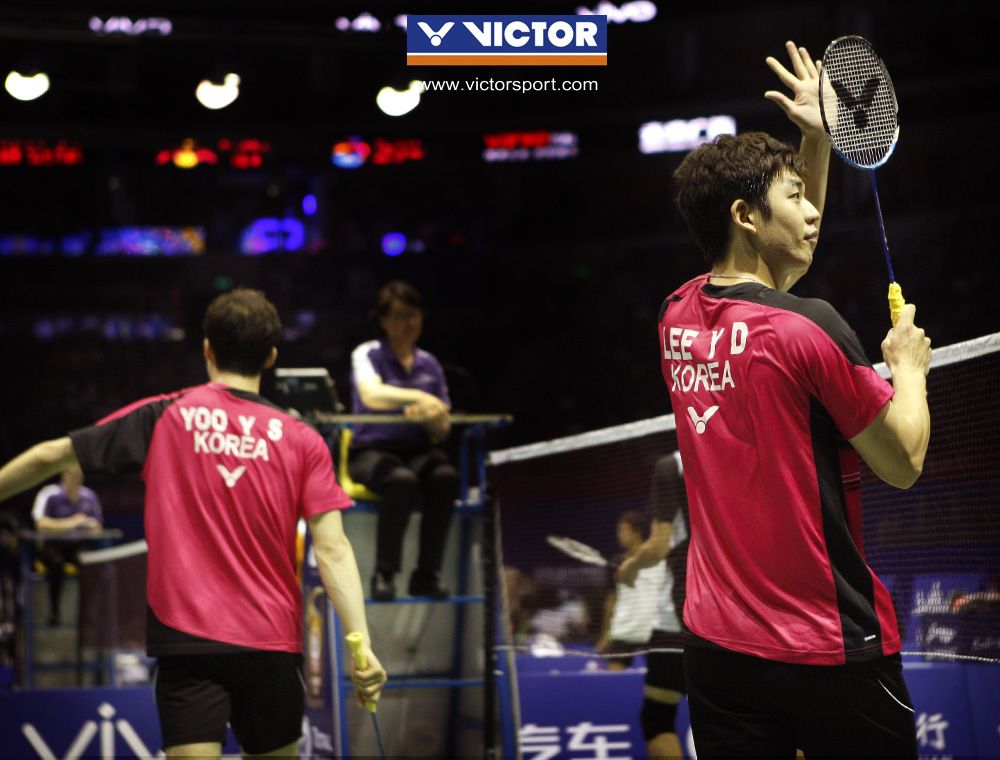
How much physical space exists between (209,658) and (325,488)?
533 mm

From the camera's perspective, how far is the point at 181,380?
18.5 meters

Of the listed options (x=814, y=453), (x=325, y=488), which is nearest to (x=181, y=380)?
(x=325, y=488)

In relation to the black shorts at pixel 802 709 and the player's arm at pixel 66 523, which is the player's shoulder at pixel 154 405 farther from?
the player's arm at pixel 66 523

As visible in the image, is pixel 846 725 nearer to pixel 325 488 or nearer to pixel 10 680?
pixel 325 488

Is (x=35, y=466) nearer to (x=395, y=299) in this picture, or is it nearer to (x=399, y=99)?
(x=395, y=299)

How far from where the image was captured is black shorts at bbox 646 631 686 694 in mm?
4609

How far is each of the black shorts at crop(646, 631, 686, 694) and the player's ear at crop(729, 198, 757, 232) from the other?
8.69ft

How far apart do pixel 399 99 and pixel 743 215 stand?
358 centimetres

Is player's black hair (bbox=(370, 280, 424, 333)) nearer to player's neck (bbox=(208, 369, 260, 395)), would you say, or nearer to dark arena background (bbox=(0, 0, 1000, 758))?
player's neck (bbox=(208, 369, 260, 395))

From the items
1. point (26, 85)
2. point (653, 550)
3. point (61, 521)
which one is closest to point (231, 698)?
point (653, 550)

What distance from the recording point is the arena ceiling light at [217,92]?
7.73 metres

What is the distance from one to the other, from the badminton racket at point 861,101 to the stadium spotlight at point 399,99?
2.89 metres

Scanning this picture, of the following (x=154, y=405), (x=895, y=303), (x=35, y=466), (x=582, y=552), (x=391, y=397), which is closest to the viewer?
(x=895, y=303)

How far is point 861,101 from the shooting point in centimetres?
267
